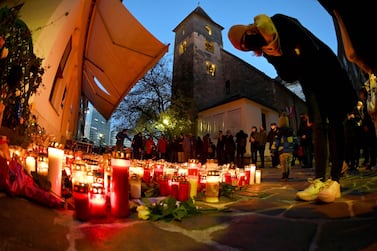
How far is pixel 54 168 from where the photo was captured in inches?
84.4

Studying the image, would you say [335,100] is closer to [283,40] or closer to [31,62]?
[283,40]

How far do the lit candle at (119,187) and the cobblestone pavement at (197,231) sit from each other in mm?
84

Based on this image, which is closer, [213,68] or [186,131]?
[186,131]

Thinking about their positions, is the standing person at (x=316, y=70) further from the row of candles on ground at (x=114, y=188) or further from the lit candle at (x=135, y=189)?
the lit candle at (x=135, y=189)

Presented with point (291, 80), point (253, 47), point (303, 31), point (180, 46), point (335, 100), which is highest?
point (180, 46)

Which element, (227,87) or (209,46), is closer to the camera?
(227,87)

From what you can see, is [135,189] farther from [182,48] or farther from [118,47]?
Answer: [182,48]

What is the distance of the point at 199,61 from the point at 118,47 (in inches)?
827

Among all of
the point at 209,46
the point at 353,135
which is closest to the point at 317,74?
the point at 353,135

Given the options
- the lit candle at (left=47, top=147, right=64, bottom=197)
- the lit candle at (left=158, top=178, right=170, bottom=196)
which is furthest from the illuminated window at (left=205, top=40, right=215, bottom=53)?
the lit candle at (left=47, top=147, right=64, bottom=197)

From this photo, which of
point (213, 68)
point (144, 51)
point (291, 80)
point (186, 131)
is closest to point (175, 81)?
point (213, 68)

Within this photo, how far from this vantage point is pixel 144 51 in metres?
7.72

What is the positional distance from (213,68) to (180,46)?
571 centimetres

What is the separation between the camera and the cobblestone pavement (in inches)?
53.5
